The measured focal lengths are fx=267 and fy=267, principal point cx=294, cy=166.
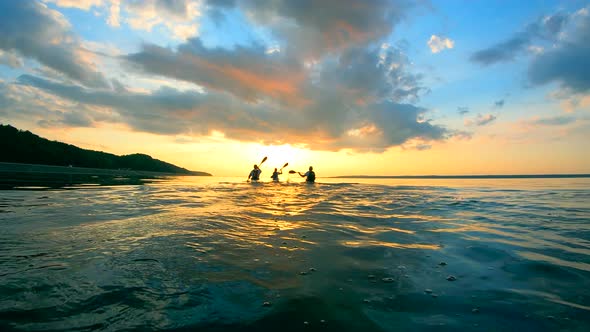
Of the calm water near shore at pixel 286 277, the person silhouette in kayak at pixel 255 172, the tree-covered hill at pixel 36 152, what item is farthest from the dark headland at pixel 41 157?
the calm water near shore at pixel 286 277

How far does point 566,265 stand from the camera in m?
4.64

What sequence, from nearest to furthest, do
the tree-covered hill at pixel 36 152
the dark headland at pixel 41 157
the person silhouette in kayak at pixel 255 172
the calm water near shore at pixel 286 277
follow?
the calm water near shore at pixel 286 277
the person silhouette in kayak at pixel 255 172
the dark headland at pixel 41 157
the tree-covered hill at pixel 36 152

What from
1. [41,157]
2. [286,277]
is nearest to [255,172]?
[286,277]

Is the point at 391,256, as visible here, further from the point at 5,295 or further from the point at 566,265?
the point at 5,295

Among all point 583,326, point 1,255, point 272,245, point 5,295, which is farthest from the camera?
point 272,245

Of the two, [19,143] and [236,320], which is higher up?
[19,143]

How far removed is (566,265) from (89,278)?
764 cm

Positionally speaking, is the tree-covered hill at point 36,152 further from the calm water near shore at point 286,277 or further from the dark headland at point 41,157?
the calm water near shore at point 286,277

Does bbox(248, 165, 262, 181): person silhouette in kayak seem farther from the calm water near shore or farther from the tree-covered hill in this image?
the tree-covered hill

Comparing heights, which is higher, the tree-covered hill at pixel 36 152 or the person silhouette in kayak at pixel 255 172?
the tree-covered hill at pixel 36 152

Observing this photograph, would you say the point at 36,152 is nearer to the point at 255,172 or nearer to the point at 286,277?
the point at 255,172

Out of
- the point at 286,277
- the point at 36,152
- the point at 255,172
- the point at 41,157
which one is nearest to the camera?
the point at 286,277

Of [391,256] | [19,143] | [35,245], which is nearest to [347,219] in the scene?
[391,256]

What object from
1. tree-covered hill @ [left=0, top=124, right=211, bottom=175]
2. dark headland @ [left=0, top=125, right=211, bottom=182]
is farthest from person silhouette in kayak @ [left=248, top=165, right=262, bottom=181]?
tree-covered hill @ [left=0, top=124, right=211, bottom=175]
